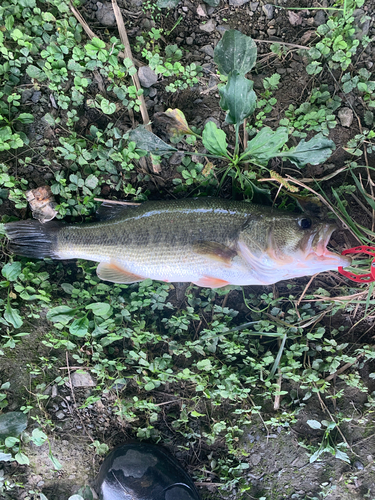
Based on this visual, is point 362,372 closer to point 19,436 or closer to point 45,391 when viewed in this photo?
point 45,391

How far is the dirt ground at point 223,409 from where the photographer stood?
9.08 ft

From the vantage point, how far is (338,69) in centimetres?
271

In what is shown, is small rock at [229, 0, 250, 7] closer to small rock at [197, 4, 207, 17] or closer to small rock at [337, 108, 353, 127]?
small rock at [197, 4, 207, 17]

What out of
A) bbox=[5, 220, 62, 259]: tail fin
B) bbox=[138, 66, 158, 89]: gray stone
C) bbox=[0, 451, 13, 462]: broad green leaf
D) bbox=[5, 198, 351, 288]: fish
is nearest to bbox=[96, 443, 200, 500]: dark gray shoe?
bbox=[0, 451, 13, 462]: broad green leaf

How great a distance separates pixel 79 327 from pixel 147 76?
2.38 m

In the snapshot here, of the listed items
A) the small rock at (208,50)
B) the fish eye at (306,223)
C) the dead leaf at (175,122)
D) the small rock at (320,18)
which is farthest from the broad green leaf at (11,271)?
the small rock at (320,18)

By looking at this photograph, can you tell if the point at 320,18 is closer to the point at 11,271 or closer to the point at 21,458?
the point at 11,271

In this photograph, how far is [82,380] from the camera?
9.31 feet

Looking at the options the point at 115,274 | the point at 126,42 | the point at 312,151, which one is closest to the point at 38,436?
the point at 115,274

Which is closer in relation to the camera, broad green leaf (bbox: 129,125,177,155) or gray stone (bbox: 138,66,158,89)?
broad green leaf (bbox: 129,125,177,155)

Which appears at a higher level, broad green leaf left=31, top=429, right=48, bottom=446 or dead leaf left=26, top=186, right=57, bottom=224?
dead leaf left=26, top=186, right=57, bottom=224

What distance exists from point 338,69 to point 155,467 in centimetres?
417

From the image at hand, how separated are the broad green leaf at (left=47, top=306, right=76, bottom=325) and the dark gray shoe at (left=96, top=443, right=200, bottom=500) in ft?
4.69

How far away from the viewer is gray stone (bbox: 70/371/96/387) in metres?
2.82
